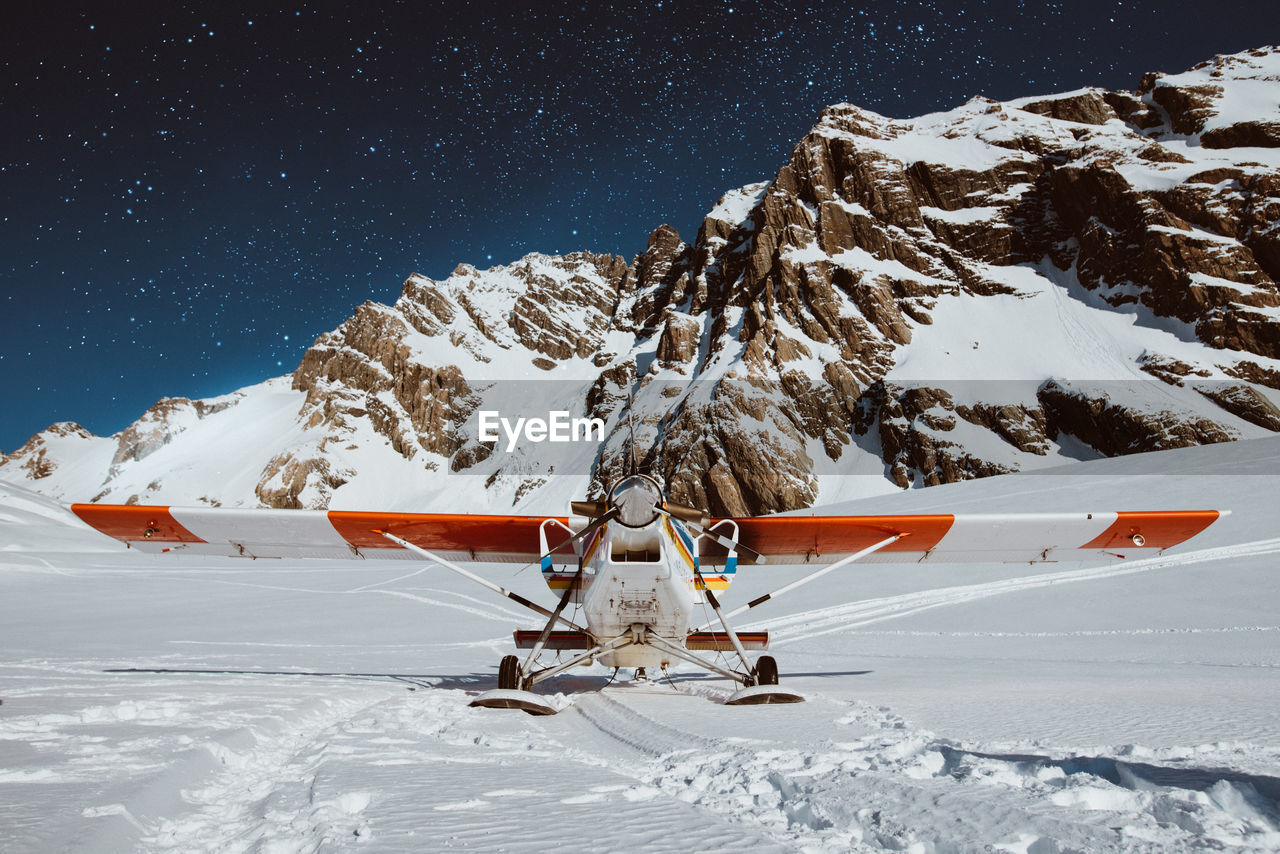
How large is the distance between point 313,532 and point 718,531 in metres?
5.73

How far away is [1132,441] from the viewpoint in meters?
69.4

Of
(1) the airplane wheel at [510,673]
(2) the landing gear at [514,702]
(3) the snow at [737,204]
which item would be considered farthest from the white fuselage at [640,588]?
(3) the snow at [737,204]

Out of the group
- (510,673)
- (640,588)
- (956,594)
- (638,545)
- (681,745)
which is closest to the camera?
(681,745)

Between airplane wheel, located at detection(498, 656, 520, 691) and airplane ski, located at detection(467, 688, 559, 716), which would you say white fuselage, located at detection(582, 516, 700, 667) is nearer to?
airplane wheel, located at detection(498, 656, 520, 691)

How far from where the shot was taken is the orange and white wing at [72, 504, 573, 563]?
829 centimetres

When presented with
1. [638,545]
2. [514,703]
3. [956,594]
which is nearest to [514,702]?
[514,703]

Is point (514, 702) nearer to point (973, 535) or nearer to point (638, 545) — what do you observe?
point (638, 545)

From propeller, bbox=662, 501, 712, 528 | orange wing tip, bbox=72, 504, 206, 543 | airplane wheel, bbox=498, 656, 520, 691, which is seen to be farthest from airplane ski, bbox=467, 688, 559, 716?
orange wing tip, bbox=72, 504, 206, 543

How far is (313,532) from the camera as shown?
8781 mm

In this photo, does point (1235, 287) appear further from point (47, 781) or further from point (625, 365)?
point (47, 781)

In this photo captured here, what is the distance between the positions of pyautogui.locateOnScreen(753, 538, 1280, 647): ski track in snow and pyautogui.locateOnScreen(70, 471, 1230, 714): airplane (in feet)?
16.0

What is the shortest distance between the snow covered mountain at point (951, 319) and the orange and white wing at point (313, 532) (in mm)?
69531

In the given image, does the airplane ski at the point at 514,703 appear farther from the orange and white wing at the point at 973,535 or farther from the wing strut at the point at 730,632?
the orange and white wing at the point at 973,535

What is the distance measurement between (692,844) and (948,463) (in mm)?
80815
